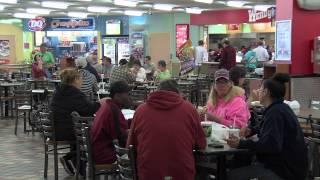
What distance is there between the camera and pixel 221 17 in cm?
2425

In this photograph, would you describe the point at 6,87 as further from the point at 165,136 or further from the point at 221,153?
the point at 165,136

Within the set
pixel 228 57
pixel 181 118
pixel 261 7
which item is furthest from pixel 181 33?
pixel 181 118

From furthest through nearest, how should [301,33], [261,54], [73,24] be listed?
[73,24] → [261,54] → [301,33]

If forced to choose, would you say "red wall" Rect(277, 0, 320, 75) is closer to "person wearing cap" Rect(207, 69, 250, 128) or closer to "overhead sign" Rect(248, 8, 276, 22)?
"person wearing cap" Rect(207, 69, 250, 128)

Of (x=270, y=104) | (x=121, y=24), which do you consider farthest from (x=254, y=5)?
(x=270, y=104)

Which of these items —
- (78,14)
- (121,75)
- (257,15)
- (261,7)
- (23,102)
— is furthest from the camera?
(78,14)

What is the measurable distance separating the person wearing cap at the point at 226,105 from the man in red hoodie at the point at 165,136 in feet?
4.97

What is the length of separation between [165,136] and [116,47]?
24.3 m

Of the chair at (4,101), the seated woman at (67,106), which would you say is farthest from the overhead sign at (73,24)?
the seated woman at (67,106)

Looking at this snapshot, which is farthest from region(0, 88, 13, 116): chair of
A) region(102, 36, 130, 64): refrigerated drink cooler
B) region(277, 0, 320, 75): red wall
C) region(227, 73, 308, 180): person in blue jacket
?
region(102, 36, 130, 64): refrigerated drink cooler

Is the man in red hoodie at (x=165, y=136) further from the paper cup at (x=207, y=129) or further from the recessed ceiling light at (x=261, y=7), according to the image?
the recessed ceiling light at (x=261, y=7)

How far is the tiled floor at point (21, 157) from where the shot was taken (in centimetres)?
723

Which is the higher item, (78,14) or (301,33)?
(78,14)

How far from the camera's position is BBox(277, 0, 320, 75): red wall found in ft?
31.0
